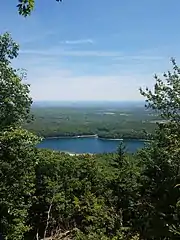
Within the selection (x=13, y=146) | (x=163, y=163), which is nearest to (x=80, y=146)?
(x=163, y=163)

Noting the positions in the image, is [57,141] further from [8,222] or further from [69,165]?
[8,222]

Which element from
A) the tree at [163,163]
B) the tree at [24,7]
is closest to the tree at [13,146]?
the tree at [163,163]

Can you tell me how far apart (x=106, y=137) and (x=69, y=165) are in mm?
74769

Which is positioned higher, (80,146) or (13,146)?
(13,146)

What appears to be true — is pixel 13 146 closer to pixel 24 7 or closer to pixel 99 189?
pixel 24 7

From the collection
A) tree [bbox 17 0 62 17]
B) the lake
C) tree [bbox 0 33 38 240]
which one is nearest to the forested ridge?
tree [bbox 0 33 38 240]

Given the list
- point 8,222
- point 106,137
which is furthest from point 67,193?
point 106,137

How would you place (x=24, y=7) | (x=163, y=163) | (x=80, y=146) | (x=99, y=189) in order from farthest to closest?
(x=80, y=146)
(x=99, y=189)
(x=163, y=163)
(x=24, y=7)

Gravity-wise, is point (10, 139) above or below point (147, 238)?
above

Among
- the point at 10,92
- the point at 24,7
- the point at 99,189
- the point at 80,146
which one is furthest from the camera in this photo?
the point at 80,146

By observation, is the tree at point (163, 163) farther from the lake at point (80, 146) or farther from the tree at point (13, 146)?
the lake at point (80, 146)

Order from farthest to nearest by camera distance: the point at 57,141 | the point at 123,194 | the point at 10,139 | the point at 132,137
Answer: the point at 57,141 < the point at 132,137 < the point at 123,194 < the point at 10,139

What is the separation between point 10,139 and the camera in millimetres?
9328

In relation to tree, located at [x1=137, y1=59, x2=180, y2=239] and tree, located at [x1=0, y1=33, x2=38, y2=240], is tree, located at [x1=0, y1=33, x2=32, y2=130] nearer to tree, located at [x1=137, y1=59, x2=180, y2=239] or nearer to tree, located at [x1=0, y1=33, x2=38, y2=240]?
tree, located at [x1=0, y1=33, x2=38, y2=240]
